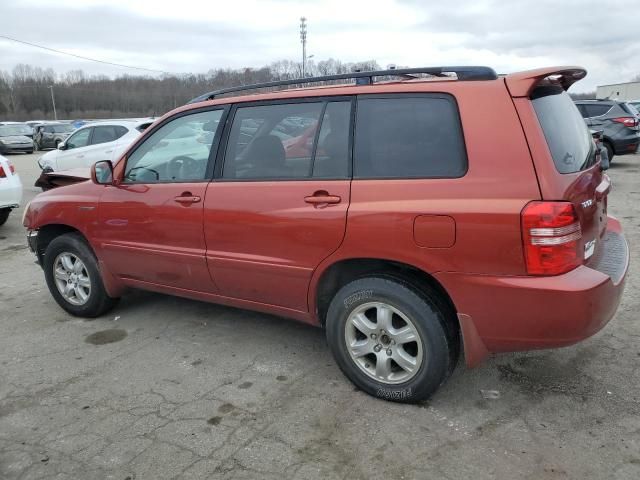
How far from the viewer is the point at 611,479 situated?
2.34 metres

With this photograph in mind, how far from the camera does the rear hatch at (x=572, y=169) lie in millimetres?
2518

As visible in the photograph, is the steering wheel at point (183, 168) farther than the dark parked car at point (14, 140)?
No

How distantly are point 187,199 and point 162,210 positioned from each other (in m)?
0.26

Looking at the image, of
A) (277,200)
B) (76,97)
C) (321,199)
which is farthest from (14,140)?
(76,97)

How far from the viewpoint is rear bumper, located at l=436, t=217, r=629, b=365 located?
2471mm

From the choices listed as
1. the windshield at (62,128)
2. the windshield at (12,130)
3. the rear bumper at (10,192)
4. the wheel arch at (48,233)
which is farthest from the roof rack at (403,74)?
the windshield at (62,128)

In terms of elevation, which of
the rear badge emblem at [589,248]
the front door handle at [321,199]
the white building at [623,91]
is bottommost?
the rear badge emblem at [589,248]

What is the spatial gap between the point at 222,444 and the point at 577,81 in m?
3.01

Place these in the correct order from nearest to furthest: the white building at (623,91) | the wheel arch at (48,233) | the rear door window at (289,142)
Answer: the rear door window at (289,142) < the wheel arch at (48,233) < the white building at (623,91)

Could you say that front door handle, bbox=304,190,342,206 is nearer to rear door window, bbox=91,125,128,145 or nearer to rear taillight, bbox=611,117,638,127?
rear door window, bbox=91,125,128,145

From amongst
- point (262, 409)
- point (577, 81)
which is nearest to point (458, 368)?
point (262, 409)

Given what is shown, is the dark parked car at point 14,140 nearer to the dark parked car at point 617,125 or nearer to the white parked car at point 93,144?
the white parked car at point 93,144

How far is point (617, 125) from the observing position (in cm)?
1326

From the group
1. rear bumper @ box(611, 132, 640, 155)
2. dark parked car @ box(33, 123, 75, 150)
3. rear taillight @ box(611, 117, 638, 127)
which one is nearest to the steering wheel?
rear bumper @ box(611, 132, 640, 155)
